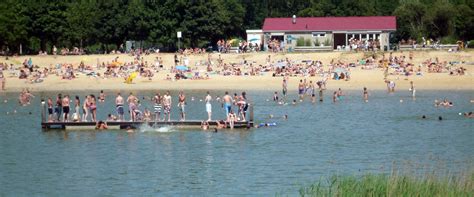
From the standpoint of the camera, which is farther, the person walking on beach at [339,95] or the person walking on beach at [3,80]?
the person walking on beach at [3,80]

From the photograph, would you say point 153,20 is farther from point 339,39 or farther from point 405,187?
point 405,187

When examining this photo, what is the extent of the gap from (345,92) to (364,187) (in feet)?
124

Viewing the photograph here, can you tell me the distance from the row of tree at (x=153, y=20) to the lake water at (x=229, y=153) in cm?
3267

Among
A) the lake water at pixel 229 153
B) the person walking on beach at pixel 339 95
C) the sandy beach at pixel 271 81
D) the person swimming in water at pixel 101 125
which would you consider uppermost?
the sandy beach at pixel 271 81

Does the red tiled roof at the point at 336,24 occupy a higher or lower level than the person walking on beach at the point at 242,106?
higher

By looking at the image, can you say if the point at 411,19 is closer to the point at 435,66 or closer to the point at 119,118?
the point at 435,66

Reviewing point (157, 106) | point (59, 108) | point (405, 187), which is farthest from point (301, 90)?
point (405, 187)

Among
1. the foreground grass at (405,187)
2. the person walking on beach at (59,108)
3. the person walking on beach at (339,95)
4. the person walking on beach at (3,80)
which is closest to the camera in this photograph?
the foreground grass at (405,187)

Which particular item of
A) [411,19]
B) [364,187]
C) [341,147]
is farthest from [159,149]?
[411,19]

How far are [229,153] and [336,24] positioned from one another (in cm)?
4800

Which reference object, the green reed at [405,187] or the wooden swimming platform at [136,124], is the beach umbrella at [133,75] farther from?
the green reed at [405,187]

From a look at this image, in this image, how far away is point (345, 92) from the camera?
58312 mm

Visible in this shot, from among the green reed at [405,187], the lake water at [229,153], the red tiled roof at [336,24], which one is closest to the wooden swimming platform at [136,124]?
the lake water at [229,153]

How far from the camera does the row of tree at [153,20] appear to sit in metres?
81.0
